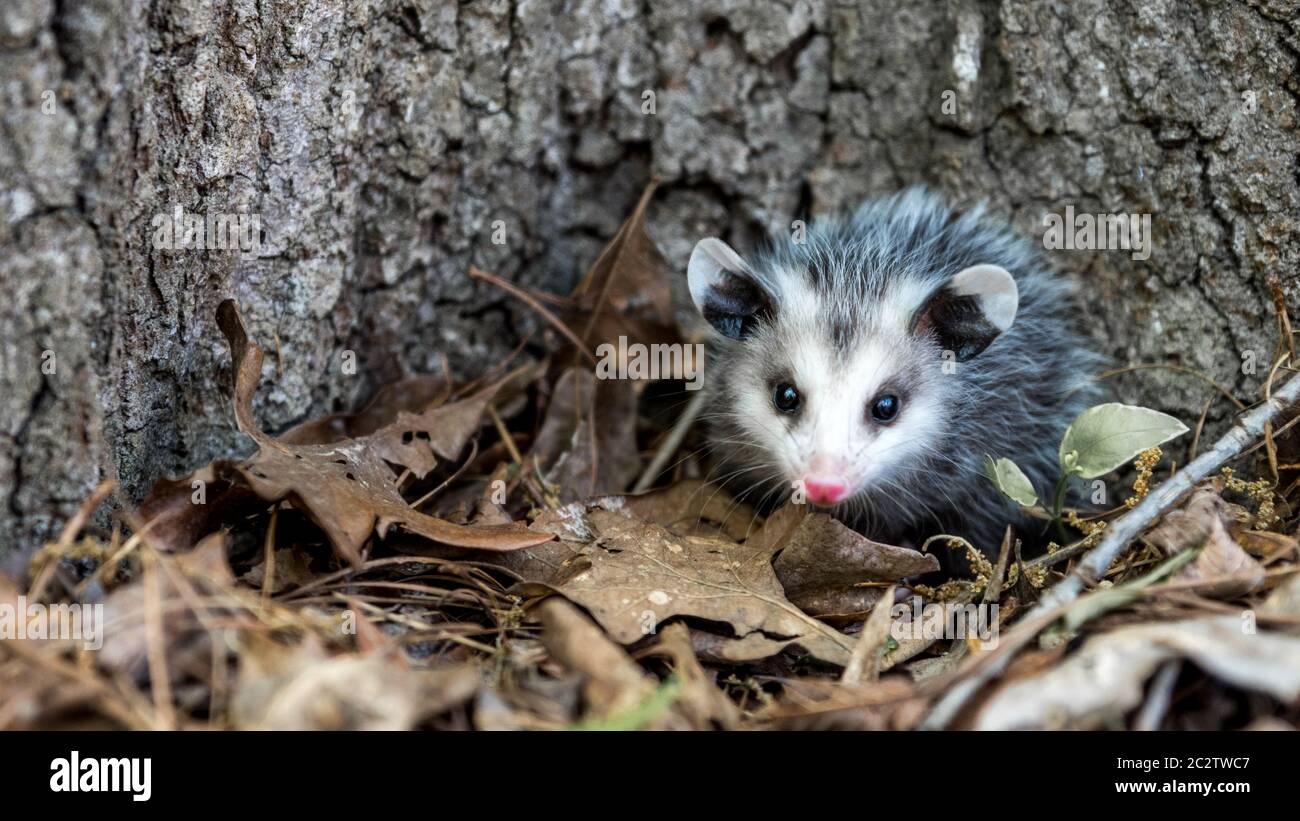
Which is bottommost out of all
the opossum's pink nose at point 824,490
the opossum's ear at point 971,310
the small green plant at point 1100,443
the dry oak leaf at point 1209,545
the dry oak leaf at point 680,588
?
the dry oak leaf at point 680,588

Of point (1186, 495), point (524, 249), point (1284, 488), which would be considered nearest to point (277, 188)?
point (524, 249)

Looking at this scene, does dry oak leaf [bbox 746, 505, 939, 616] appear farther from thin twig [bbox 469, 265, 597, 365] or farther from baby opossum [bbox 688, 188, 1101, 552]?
thin twig [bbox 469, 265, 597, 365]

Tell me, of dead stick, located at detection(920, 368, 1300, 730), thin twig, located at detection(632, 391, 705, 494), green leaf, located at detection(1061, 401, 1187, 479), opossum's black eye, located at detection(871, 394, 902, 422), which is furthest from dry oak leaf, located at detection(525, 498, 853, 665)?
green leaf, located at detection(1061, 401, 1187, 479)

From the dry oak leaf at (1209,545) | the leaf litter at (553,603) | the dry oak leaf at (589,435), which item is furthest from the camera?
the dry oak leaf at (589,435)

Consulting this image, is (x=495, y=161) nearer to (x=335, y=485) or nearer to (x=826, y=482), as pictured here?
(x=335, y=485)

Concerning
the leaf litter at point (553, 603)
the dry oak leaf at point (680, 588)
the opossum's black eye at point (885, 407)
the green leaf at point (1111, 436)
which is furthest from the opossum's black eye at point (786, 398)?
the green leaf at point (1111, 436)

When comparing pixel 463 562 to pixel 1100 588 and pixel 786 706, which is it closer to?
pixel 786 706

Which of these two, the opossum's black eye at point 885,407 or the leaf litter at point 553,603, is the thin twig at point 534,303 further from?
the opossum's black eye at point 885,407
